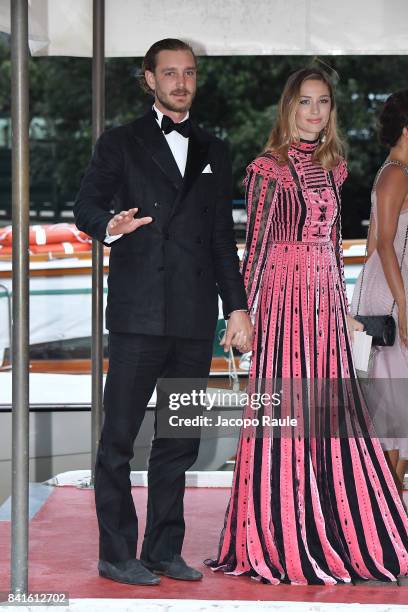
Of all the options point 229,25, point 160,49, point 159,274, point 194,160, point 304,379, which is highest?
point 229,25

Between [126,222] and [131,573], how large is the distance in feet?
3.67

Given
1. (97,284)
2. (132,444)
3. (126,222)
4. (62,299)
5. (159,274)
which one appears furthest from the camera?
(62,299)

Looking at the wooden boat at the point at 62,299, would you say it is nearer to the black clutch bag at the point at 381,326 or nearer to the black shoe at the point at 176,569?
A: the black clutch bag at the point at 381,326

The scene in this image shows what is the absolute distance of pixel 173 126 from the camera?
4.01 meters

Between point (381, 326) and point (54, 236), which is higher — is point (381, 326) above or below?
below

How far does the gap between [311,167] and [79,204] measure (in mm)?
825

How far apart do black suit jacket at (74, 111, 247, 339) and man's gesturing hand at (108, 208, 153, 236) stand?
247 millimetres

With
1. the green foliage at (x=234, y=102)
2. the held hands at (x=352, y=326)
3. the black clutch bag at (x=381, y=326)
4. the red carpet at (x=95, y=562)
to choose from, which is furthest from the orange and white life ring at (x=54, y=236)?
the held hands at (x=352, y=326)

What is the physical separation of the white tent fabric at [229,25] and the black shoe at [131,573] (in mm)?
2535

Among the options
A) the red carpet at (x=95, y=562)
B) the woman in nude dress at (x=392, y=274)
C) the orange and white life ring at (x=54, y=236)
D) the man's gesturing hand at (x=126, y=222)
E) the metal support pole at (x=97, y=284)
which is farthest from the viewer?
the orange and white life ring at (x=54, y=236)

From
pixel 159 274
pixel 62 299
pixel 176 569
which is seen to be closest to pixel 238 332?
pixel 159 274

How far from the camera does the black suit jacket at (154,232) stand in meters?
3.94

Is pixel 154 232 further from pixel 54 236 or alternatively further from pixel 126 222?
pixel 54 236

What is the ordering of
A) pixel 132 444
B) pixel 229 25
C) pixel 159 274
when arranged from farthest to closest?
1. pixel 229 25
2. pixel 132 444
3. pixel 159 274
